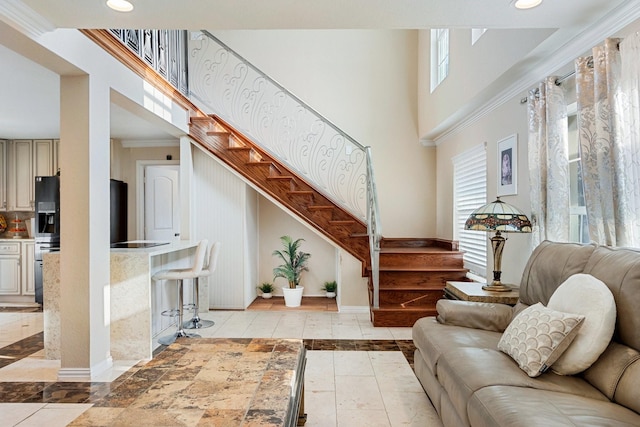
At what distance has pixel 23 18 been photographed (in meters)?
2.44

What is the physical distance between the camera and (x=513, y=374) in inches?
78.3

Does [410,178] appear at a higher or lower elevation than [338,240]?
higher

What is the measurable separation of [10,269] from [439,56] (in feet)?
22.9

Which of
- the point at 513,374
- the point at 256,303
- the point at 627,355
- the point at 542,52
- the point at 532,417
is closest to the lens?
the point at 532,417

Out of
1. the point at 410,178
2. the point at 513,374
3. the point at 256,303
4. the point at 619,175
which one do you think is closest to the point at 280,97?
the point at 410,178

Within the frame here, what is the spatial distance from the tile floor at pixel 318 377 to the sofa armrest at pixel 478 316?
0.61 metres

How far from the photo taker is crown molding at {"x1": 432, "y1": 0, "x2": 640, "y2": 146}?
2451mm

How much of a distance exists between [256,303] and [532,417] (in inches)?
192

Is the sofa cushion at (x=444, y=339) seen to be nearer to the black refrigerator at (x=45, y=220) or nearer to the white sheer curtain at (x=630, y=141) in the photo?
the white sheer curtain at (x=630, y=141)

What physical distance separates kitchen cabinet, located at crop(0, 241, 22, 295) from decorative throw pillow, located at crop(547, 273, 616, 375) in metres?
6.87

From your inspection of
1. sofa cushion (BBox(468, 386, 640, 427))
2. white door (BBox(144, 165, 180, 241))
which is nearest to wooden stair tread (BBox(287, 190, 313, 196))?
Result: white door (BBox(144, 165, 180, 241))

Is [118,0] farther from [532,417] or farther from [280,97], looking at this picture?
[280,97]

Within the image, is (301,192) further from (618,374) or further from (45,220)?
(618,374)

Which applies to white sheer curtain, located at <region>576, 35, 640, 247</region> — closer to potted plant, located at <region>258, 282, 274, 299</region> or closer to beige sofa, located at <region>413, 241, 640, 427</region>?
beige sofa, located at <region>413, 241, 640, 427</region>
